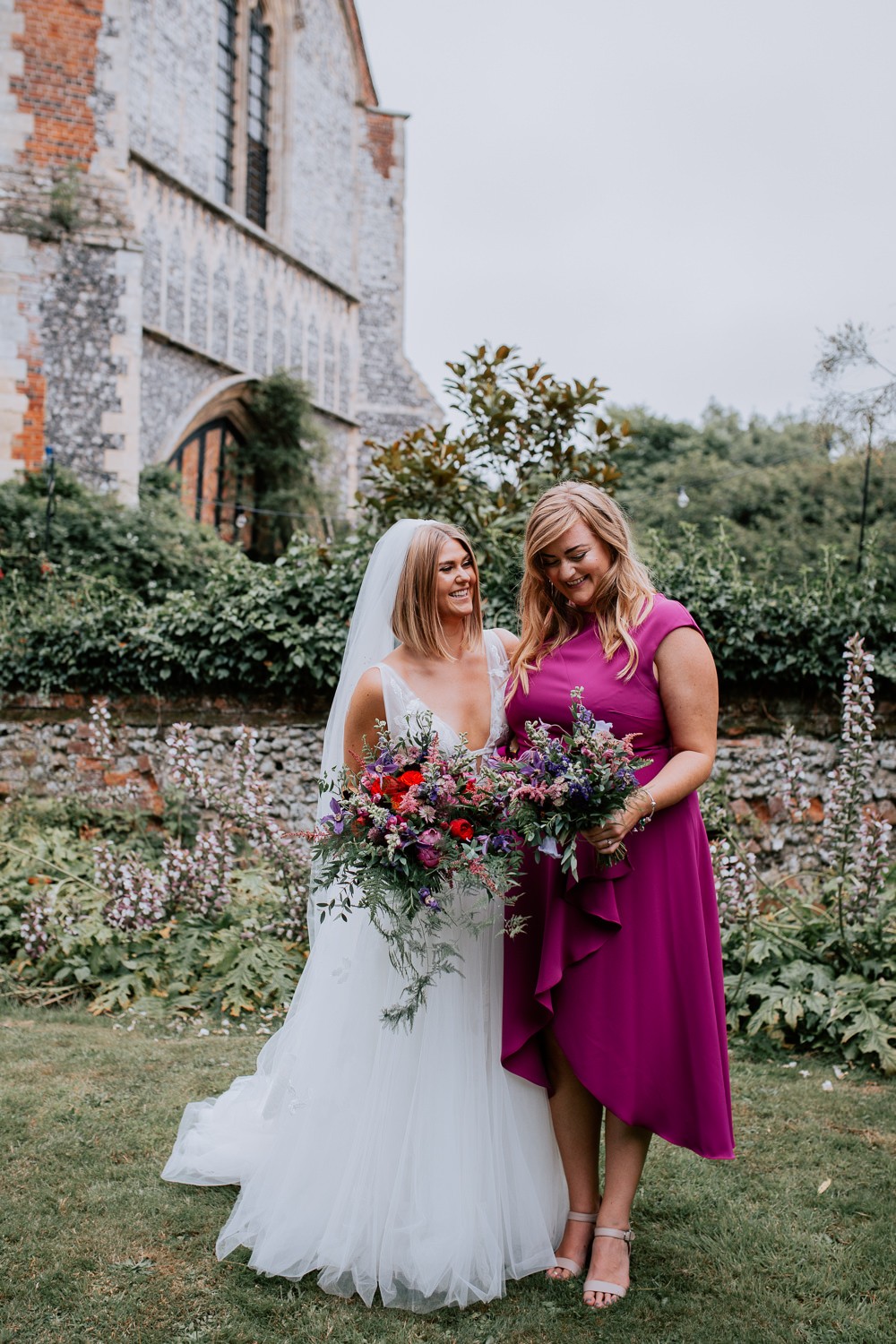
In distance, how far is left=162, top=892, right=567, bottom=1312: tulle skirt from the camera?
285cm

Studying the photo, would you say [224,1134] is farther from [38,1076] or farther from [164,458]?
[164,458]

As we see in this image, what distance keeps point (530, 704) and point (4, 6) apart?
13.1 meters

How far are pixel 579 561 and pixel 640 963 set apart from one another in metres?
1.12

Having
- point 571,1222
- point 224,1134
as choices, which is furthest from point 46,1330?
point 571,1222

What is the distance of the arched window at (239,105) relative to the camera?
53.7ft

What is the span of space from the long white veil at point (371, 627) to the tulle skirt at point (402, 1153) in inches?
15.9

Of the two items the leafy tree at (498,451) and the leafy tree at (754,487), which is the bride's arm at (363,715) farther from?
the leafy tree at (754,487)

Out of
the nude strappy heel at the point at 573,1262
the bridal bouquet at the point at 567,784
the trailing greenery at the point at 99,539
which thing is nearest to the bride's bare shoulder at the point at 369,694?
the bridal bouquet at the point at 567,784

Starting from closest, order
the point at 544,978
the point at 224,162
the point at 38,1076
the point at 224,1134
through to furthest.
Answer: the point at 544,978
the point at 224,1134
the point at 38,1076
the point at 224,162

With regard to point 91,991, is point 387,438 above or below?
above

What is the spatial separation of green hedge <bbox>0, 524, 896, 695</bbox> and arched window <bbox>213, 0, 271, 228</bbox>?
10177 millimetres

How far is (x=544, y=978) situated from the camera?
290cm

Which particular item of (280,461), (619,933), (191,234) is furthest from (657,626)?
(280,461)

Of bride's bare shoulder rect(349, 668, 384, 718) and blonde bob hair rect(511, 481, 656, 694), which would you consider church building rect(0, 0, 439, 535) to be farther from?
blonde bob hair rect(511, 481, 656, 694)
